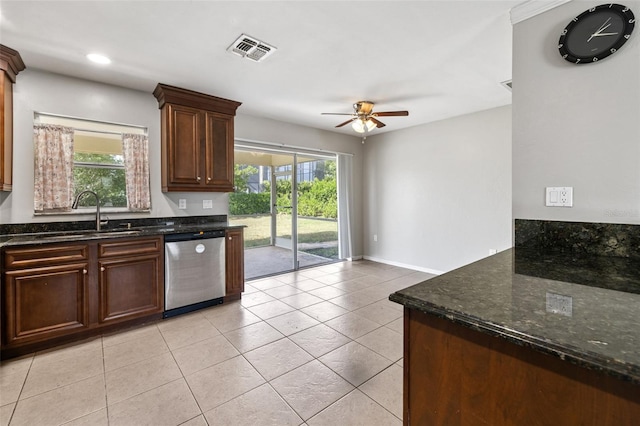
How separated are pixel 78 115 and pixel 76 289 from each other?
1.74 metres

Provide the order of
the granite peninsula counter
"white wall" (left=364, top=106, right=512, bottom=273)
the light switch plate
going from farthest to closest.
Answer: "white wall" (left=364, top=106, right=512, bottom=273), the light switch plate, the granite peninsula counter

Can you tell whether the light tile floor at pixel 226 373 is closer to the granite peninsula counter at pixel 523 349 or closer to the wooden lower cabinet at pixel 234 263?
the wooden lower cabinet at pixel 234 263

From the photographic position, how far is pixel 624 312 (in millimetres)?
808

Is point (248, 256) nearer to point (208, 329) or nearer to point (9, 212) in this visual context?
point (208, 329)

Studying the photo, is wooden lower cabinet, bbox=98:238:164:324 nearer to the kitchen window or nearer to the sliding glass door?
the kitchen window

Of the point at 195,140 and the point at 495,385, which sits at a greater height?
the point at 195,140

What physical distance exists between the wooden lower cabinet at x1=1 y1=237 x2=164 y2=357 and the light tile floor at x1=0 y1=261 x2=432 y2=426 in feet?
0.46

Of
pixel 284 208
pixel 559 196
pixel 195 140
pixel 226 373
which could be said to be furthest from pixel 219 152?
pixel 559 196

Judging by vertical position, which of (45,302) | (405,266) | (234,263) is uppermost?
(234,263)

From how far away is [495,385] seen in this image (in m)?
0.80

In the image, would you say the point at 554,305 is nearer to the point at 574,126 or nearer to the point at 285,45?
the point at 574,126

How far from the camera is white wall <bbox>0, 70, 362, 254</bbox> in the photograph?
266cm

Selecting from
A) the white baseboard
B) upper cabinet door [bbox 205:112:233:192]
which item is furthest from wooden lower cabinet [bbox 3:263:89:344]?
the white baseboard

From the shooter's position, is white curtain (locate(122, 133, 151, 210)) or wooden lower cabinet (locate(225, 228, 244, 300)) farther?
wooden lower cabinet (locate(225, 228, 244, 300))
